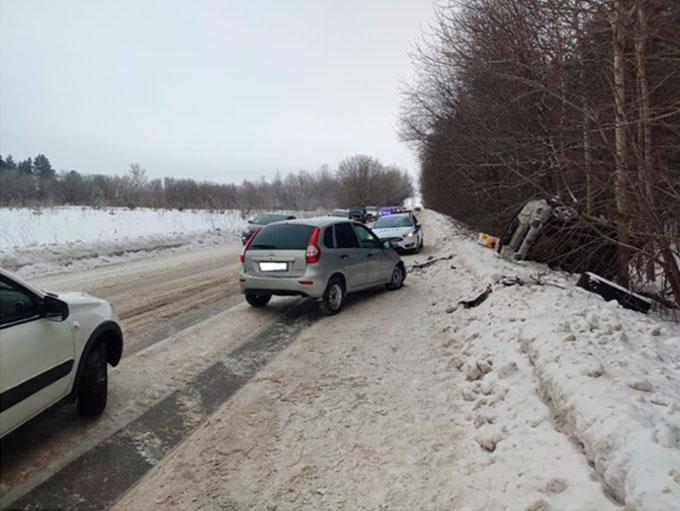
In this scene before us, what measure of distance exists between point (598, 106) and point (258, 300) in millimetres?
7001

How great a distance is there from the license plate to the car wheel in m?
3.24

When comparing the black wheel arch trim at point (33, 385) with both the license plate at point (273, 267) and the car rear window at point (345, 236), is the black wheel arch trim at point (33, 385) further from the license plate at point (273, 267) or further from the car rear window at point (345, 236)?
the car rear window at point (345, 236)

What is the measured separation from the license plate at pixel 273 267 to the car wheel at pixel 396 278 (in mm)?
3244

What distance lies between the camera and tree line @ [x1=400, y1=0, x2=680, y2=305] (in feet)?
23.1

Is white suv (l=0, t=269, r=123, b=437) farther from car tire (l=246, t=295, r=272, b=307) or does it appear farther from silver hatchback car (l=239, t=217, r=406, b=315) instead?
car tire (l=246, t=295, r=272, b=307)

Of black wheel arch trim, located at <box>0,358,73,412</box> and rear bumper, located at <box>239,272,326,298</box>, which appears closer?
black wheel arch trim, located at <box>0,358,73,412</box>

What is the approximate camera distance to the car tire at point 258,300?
8.70 meters

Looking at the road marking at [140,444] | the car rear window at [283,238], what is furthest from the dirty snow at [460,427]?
the car rear window at [283,238]

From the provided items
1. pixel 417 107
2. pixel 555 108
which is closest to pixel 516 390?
pixel 555 108

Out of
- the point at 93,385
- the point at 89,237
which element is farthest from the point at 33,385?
the point at 89,237

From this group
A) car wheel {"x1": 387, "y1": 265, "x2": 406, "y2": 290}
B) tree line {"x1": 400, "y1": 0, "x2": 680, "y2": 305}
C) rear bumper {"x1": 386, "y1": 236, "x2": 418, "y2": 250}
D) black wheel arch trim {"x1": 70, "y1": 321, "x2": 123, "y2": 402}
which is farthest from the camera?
rear bumper {"x1": 386, "y1": 236, "x2": 418, "y2": 250}

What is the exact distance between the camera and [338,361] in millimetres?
5836

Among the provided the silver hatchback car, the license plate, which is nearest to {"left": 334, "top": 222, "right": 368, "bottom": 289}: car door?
the silver hatchback car

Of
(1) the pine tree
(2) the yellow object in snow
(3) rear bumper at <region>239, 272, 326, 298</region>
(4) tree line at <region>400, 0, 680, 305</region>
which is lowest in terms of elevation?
(2) the yellow object in snow
